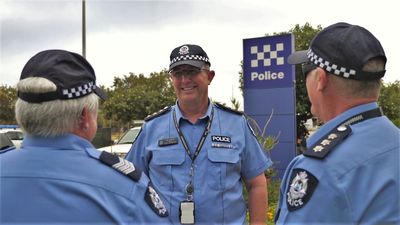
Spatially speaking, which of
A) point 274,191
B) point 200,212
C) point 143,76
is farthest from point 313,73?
point 143,76

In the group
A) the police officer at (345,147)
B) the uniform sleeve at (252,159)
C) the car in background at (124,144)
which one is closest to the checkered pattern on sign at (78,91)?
the police officer at (345,147)

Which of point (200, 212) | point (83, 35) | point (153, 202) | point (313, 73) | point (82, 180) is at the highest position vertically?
point (83, 35)

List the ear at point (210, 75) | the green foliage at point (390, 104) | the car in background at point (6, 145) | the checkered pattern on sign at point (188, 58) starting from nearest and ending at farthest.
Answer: the car in background at point (6, 145) → the checkered pattern on sign at point (188, 58) → the ear at point (210, 75) → the green foliage at point (390, 104)

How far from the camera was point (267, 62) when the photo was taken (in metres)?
8.01

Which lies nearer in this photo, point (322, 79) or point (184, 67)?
point (322, 79)

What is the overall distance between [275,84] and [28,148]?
6.80m

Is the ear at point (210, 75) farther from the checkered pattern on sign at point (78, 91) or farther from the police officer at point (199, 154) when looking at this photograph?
the checkered pattern on sign at point (78, 91)

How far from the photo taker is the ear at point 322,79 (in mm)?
1497

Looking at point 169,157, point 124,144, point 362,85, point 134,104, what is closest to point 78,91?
point 362,85

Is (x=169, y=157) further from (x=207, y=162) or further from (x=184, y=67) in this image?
(x=184, y=67)

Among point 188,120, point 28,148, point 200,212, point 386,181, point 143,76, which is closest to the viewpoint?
point 386,181

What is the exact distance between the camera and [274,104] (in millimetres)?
7930

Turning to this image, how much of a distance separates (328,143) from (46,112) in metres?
0.92

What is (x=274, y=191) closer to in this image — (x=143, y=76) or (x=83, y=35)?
(x=83, y=35)
